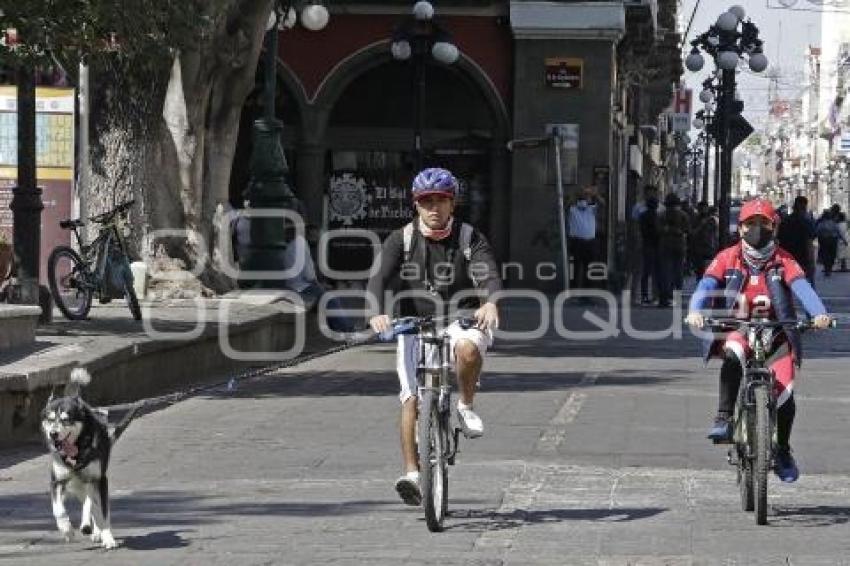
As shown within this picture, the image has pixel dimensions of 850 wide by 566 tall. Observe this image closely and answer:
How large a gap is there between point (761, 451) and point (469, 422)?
4.50ft

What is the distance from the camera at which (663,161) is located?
290 ft

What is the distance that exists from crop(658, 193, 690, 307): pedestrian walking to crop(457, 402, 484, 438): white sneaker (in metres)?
22.5

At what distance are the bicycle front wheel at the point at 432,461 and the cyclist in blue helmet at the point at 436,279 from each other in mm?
286

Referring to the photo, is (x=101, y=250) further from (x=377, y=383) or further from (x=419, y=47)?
(x=419, y=47)

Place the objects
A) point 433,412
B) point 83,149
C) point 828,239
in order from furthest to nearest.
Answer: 1. point 828,239
2. point 83,149
3. point 433,412

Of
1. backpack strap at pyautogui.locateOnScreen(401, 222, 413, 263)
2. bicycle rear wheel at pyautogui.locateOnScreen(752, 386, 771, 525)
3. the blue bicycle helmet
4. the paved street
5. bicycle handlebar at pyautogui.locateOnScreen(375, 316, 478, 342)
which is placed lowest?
the paved street

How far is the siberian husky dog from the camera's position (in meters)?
8.71

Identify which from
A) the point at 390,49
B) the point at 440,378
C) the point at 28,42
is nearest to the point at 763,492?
the point at 440,378

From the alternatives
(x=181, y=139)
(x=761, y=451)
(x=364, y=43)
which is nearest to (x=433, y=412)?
(x=761, y=451)

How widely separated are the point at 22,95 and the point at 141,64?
12.4 ft

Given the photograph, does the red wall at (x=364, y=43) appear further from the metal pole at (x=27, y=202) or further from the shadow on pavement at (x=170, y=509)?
the shadow on pavement at (x=170, y=509)

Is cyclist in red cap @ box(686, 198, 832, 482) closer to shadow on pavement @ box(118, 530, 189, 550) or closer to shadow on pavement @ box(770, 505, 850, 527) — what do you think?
shadow on pavement @ box(770, 505, 850, 527)

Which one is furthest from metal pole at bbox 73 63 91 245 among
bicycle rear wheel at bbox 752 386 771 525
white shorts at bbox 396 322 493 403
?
bicycle rear wheel at bbox 752 386 771 525

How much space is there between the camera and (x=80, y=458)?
8797 mm
